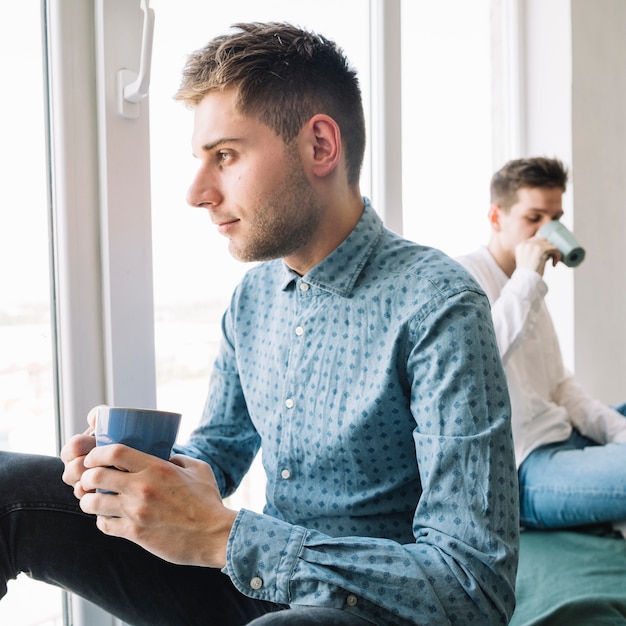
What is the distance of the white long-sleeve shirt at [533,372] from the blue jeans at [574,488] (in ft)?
0.26

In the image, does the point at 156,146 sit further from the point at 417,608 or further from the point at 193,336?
the point at 417,608

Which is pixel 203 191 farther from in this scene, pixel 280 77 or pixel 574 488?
pixel 574 488

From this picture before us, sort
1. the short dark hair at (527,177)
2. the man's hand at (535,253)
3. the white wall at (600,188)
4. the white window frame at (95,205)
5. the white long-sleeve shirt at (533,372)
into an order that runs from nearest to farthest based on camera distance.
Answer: the white window frame at (95,205)
the white long-sleeve shirt at (533,372)
the man's hand at (535,253)
the short dark hair at (527,177)
the white wall at (600,188)

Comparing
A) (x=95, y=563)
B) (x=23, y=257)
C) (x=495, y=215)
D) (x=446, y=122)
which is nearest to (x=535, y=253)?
(x=495, y=215)

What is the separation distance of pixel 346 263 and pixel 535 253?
3.38 ft

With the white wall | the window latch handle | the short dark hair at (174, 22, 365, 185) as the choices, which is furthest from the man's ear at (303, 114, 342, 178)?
the white wall

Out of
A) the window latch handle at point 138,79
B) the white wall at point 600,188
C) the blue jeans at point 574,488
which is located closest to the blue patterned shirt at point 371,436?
the window latch handle at point 138,79

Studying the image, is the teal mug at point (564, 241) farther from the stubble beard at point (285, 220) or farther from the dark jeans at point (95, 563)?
the dark jeans at point (95, 563)

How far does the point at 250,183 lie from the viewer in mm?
1011

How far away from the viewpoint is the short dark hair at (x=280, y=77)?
3.33 ft

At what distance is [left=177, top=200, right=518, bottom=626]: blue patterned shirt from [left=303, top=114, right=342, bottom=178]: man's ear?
0.10 m

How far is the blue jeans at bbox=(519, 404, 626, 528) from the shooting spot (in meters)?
1.52

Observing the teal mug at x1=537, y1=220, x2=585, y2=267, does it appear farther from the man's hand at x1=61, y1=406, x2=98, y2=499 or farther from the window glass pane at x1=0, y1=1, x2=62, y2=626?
the man's hand at x1=61, y1=406, x2=98, y2=499

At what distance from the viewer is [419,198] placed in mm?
2094
